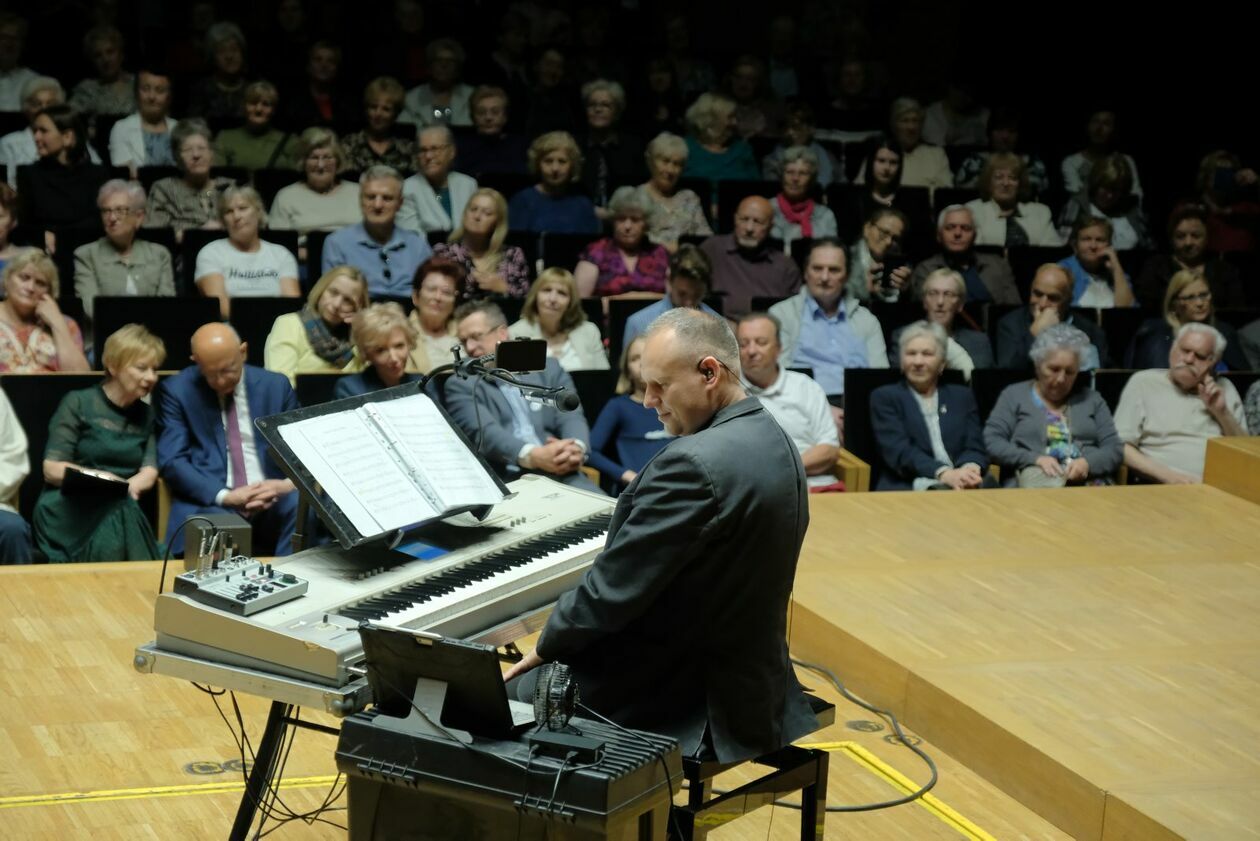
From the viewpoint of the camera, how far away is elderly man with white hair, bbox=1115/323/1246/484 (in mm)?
4965

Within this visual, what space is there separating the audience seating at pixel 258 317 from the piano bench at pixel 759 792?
2780 mm

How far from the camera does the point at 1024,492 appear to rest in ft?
14.8

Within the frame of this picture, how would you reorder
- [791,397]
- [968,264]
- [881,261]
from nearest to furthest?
[791,397], [881,261], [968,264]

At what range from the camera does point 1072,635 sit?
3.41 m

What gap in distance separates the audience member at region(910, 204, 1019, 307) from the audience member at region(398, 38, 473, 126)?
6.17 ft

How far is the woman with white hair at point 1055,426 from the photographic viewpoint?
4.76 meters

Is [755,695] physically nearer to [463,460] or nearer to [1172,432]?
[463,460]

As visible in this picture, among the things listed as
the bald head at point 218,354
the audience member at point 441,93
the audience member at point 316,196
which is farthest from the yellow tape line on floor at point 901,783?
the audience member at point 441,93

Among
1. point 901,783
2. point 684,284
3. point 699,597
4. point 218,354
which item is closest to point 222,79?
point 684,284

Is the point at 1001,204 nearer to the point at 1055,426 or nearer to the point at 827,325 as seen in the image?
the point at 827,325

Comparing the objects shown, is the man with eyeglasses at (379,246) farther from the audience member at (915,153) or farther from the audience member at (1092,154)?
the audience member at (1092,154)

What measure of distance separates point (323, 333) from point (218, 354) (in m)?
0.59

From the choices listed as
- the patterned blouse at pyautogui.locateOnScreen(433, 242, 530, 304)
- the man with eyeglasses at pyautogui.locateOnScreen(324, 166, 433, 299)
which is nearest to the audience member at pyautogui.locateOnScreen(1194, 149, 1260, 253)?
the patterned blouse at pyautogui.locateOnScreen(433, 242, 530, 304)

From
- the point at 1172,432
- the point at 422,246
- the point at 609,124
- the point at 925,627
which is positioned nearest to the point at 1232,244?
the point at 1172,432
